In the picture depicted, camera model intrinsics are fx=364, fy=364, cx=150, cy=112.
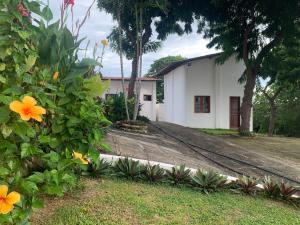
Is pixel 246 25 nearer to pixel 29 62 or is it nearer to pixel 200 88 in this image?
pixel 200 88

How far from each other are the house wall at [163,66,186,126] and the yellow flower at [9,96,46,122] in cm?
2032

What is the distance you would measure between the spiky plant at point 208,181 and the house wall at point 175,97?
16905 mm

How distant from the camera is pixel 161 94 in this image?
3766 centimetres

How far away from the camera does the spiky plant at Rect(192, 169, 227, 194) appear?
5191 millimetres

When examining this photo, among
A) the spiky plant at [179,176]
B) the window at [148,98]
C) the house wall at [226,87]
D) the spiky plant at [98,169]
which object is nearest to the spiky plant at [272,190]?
the spiky plant at [179,176]

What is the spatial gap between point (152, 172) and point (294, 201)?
211 cm

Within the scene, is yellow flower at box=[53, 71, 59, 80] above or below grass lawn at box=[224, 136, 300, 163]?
above

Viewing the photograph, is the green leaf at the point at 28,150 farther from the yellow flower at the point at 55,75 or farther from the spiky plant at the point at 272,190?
the spiky plant at the point at 272,190

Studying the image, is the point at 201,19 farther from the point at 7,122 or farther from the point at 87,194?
the point at 7,122

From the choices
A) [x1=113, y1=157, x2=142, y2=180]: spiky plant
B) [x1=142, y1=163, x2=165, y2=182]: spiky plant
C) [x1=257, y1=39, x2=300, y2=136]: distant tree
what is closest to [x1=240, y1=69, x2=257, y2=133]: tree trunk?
[x1=257, y1=39, x2=300, y2=136]: distant tree

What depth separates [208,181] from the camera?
526 centimetres

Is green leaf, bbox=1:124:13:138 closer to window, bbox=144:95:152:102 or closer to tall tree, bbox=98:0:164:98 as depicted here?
tall tree, bbox=98:0:164:98

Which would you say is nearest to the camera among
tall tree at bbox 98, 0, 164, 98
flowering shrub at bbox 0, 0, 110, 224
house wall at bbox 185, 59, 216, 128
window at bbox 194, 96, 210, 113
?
flowering shrub at bbox 0, 0, 110, 224

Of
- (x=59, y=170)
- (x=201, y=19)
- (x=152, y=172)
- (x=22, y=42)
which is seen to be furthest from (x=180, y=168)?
(x=201, y=19)
